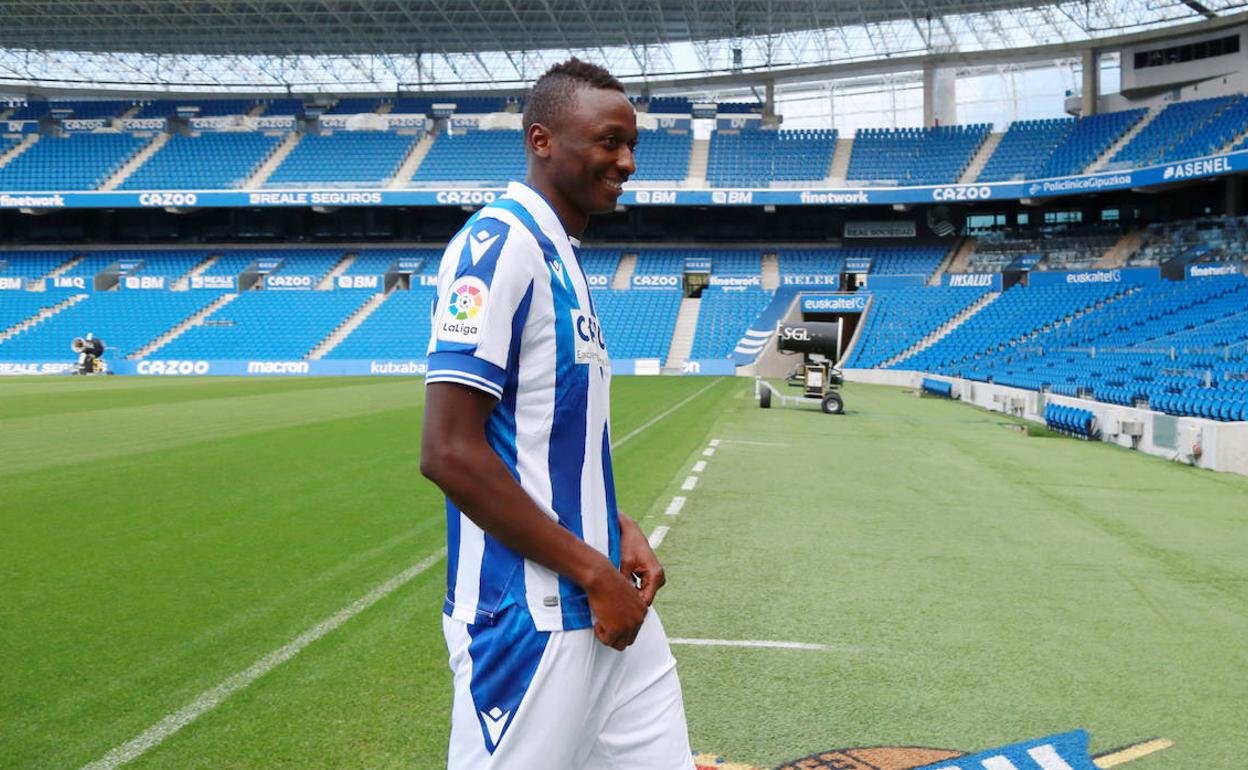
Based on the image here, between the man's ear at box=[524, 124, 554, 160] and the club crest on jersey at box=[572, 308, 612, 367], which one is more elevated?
the man's ear at box=[524, 124, 554, 160]

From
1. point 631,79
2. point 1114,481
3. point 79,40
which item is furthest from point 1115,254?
point 79,40

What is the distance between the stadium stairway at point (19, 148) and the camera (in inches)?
2019

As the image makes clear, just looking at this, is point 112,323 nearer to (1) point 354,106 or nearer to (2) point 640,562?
(1) point 354,106

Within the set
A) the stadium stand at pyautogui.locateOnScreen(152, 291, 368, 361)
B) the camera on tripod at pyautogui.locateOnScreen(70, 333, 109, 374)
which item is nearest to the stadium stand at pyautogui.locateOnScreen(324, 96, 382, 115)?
the stadium stand at pyautogui.locateOnScreen(152, 291, 368, 361)

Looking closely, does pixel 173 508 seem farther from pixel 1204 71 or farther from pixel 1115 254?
pixel 1204 71

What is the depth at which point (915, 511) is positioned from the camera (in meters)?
8.66

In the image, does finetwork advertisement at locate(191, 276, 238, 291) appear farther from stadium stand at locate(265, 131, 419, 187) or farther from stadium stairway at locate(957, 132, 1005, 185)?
stadium stairway at locate(957, 132, 1005, 185)

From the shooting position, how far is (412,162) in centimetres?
5153

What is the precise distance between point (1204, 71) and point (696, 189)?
22946mm

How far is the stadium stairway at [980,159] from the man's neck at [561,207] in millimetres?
47139

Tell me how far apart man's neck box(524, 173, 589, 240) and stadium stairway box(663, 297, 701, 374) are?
128ft

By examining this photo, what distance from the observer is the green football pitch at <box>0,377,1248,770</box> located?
3.55 metres

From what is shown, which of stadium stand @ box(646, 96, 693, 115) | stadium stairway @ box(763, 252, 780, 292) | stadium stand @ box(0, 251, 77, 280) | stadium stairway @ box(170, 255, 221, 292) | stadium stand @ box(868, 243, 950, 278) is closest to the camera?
stadium stand @ box(868, 243, 950, 278)

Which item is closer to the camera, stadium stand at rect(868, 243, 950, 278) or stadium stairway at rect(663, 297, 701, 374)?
stadium stairway at rect(663, 297, 701, 374)
